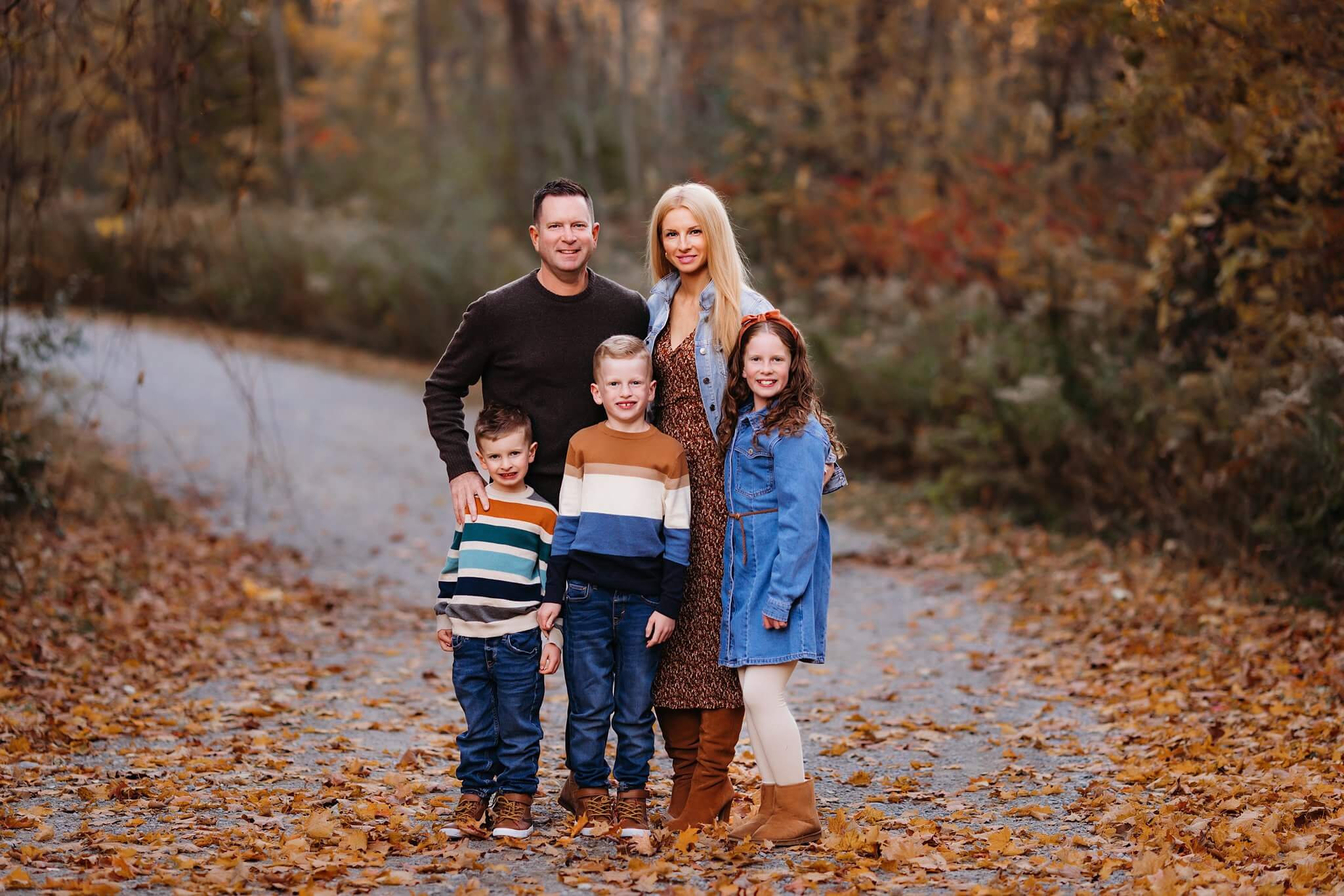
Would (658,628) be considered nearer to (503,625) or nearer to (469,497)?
(503,625)

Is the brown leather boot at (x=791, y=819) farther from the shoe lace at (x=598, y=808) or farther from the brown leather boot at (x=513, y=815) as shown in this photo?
the brown leather boot at (x=513, y=815)

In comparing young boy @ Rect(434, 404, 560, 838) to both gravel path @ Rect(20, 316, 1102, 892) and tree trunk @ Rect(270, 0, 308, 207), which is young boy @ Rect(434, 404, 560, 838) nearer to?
gravel path @ Rect(20, 316, 1102, 892)

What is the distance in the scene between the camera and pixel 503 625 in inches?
188

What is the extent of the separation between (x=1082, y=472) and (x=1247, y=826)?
666 centimetres

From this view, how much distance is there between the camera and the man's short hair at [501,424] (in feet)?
15.5

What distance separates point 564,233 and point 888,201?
12.8 meters

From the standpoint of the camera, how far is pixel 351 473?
14484 millimetres

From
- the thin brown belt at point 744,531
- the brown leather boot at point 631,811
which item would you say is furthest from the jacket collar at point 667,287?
the brown leather boot at point 631,811

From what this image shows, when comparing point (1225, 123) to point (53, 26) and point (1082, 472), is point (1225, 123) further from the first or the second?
point (53, 26)

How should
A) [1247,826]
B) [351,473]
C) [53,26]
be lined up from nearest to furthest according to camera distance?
1. [1247,826]
2. [53,26]
3. [351,473]

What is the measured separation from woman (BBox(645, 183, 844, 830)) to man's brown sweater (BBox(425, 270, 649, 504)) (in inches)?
9.7

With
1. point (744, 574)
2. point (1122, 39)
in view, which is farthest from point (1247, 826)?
point (1122, 39)

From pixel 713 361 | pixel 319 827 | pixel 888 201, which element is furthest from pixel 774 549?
pixel 888 201

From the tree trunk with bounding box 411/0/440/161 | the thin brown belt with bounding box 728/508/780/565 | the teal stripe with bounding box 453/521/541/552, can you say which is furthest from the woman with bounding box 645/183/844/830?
the tree trunk with bounding box 411/0/440/161
